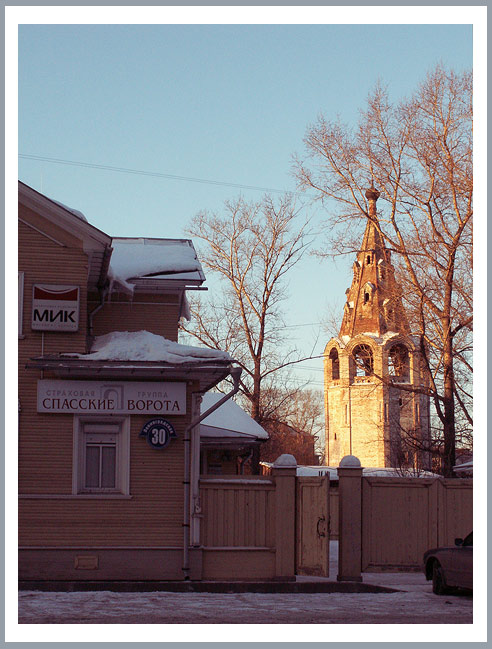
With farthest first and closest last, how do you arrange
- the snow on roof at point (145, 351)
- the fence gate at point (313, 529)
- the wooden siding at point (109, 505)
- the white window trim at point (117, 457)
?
the fence gate at point (313, 529), the snow on roof at point (145, 351), the white window trim at point (117, 457), the wooden siding at point (109, 505)

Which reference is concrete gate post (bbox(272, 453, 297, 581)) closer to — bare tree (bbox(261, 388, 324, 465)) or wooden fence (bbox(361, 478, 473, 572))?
wooden fence (bbox(361, 478, 473, 572))

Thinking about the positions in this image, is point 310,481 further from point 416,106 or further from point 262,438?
point 416,106

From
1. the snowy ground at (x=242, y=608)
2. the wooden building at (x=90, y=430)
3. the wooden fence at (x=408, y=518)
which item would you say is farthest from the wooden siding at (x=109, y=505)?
the wooden fence at (x=408, y=518)

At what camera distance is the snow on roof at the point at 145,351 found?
55.1 feet

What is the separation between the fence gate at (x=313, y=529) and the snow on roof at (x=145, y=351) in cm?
297

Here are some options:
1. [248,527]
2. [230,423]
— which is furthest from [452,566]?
[230,423]

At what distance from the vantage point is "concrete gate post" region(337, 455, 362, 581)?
1719 cm

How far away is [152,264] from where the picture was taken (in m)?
19.5

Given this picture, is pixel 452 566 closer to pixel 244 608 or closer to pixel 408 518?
pixel 408 518

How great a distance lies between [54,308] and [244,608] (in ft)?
21.8

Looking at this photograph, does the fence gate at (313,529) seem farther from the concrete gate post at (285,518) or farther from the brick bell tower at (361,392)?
the brick bell tower at (361,392)

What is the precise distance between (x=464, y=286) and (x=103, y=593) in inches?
649

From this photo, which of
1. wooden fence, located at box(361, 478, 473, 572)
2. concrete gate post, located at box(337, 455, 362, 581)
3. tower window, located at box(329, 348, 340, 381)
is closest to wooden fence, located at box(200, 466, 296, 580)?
concrete gate post, located at box(337, 455, 362, 581)
